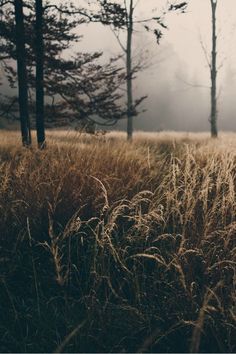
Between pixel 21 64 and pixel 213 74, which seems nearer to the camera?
pixel 21 64

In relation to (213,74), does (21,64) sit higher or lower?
lower

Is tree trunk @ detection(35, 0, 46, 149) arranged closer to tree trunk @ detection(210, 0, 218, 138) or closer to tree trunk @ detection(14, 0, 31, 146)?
tree trunk @ detection(14, 0, 31, 146)

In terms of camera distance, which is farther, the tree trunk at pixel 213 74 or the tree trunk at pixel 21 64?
the tree trunk at pixel 213 74

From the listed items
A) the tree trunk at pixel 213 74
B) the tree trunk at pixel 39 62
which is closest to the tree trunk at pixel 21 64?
the tree trunk at pixel 39 62

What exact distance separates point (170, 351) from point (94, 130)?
20.2ft

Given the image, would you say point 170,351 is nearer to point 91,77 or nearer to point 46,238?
point 46,238

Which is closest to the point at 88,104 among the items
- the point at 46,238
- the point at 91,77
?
the point at 91,77

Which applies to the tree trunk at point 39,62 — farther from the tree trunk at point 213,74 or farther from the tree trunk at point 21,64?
the tree trunk at point 213,74

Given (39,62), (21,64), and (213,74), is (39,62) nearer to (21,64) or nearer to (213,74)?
(21,64)

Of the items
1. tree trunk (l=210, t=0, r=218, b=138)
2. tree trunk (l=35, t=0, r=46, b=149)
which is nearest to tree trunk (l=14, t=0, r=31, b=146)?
tree trunk (l=35, t=0, r=46, b=149)

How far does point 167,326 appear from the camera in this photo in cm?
241

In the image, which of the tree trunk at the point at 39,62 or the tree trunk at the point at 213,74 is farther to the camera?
the tree trunk at the point at 213,74

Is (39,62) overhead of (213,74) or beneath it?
beneath

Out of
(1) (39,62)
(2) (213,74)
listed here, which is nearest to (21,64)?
(1) (39,62)
